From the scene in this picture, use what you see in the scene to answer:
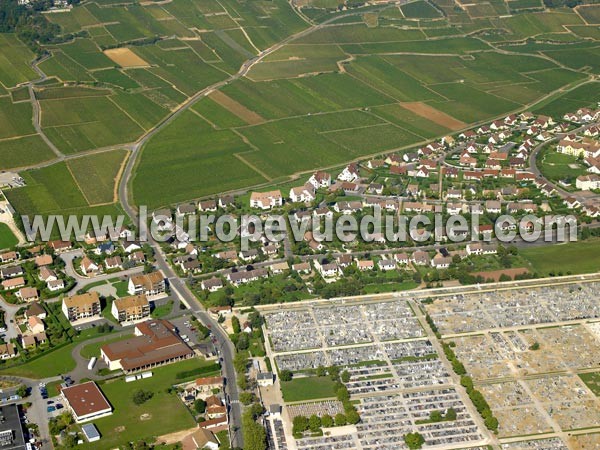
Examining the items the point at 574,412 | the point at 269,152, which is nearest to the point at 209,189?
the point at 269,152

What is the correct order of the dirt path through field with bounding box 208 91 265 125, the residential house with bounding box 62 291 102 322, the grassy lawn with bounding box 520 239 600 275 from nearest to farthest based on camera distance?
the residential house with bounding box 62 291 102 322
the grassy lawn with bounding box 520 239 600 275
the dirt path through field with bounding box 208 91 265 125

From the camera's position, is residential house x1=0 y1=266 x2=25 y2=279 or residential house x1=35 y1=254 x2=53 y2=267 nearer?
residential house x1=0 y1=266 x2=25 y2=279

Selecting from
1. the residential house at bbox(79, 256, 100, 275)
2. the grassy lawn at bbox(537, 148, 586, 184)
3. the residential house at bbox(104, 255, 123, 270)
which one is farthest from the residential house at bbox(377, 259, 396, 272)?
the grassy lawn at bbox(537, 148, 586, 184)

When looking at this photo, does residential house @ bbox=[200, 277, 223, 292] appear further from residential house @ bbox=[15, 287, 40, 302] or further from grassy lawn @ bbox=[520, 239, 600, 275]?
grassy lawn @ bbox=[520, 239, 600, 275]

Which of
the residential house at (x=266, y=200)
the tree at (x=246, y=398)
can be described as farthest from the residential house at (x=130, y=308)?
the residential house at (x=266, y=200)

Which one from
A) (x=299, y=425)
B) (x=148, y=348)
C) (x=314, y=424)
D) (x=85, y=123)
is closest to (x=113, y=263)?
(x=148, y=348)

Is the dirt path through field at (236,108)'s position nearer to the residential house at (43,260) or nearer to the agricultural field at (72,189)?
the agricultural field at (72,189)
